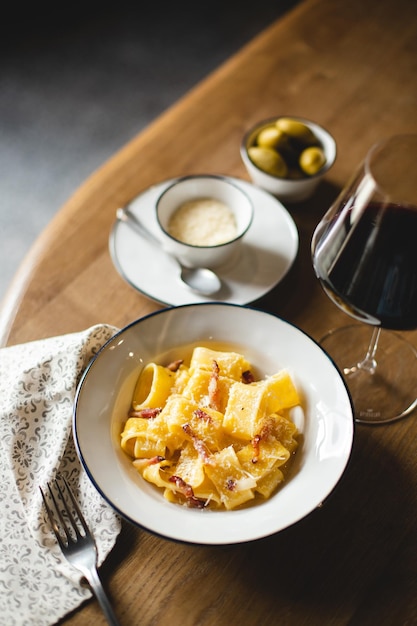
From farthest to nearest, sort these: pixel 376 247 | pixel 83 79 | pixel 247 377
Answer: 1. pixel 83 79
2. pixel 247 377
3. pixel 376 247

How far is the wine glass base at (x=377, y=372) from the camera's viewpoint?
1043mm

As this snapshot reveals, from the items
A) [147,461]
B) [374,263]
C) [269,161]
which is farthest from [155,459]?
[269,161]

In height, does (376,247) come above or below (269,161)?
above

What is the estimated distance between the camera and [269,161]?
1324 mm

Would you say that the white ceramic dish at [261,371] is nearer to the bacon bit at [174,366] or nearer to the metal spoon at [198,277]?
the bacon bit at [174,366]

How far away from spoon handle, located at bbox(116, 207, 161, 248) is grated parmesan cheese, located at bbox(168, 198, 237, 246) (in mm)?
45

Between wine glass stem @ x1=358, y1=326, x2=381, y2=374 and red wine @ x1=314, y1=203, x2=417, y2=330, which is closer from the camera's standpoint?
red wine @ x1=314, y1=203, x2=417, y2=330

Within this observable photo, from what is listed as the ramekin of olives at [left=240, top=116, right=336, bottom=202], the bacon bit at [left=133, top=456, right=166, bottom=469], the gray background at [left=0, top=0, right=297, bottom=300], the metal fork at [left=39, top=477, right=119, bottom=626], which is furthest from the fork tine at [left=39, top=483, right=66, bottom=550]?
→ the gray background at [left=0, top=0, right=297, bottom=300]

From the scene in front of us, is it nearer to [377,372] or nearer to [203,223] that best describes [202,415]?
[377,372]

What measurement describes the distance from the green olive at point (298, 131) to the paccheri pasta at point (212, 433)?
619mm

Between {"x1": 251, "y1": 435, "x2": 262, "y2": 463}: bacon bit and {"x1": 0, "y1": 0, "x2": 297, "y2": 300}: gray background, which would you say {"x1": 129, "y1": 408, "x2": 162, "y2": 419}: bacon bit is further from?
{"x1": 0, "y1": 0, "x2": 297, "y2": 300}: gray background

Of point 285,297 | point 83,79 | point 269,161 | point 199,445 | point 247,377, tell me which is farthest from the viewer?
point 83,79

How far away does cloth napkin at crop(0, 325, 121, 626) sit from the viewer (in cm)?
84

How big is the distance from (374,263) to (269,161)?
23.5 inches
